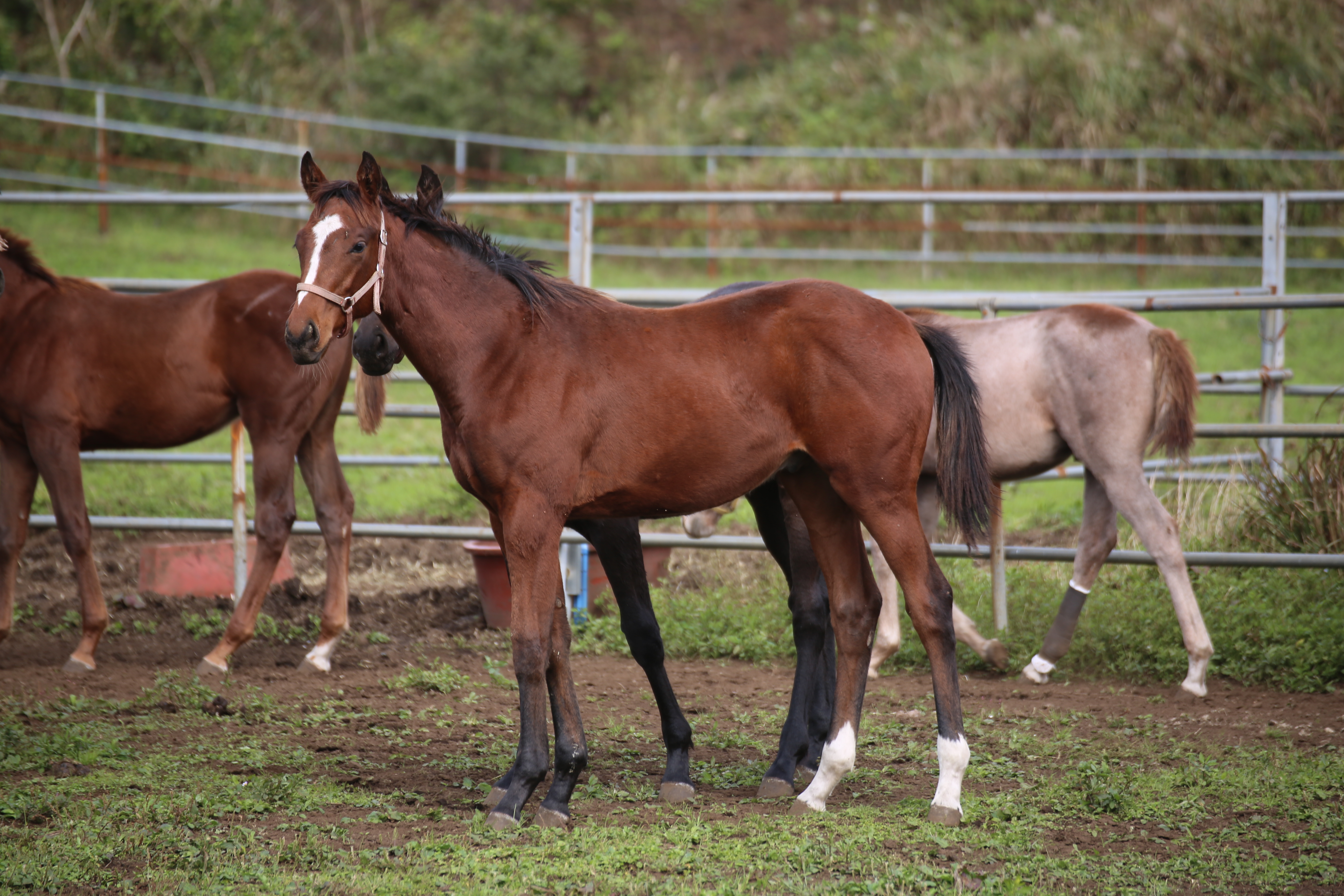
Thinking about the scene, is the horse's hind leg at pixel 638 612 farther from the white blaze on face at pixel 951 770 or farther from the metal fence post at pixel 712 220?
the metal fence post at pixel 712 220

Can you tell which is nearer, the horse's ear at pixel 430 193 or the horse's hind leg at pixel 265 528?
the horse's ear at pixel 430 193

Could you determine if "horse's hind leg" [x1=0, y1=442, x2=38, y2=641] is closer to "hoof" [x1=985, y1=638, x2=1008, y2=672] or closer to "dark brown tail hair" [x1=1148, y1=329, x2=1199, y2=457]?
"hoof" [x1=985, y1=638, x2=1008, y2=672]

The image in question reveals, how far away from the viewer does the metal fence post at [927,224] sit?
12.9 metres

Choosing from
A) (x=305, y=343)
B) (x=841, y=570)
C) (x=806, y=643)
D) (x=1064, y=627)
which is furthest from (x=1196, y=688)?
(x=305, y=343)

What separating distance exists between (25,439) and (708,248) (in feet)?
29.3

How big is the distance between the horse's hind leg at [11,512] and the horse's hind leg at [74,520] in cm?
21

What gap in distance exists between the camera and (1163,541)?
5.29 meters

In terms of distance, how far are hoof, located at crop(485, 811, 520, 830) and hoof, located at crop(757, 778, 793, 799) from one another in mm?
855

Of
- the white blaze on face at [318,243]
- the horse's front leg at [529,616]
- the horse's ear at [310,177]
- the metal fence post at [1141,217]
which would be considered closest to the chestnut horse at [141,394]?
the horse's ear at [310,177]

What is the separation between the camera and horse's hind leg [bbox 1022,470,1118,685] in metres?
5.51

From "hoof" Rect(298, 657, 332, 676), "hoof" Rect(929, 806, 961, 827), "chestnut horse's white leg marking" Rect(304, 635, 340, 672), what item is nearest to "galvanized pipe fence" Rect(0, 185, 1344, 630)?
"chestnut horse's white leg marking" Rect(304, 635, 340, 672)

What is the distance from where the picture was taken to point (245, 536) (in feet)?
21.1

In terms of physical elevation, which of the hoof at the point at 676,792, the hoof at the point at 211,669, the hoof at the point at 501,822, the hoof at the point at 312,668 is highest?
the hoof at the point at 501,822

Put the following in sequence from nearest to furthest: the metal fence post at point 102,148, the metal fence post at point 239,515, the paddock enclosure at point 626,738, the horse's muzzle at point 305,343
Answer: the paddock enclosure at point 626,738 < the horse's muzzle at point 305,343 < the metal fence post at point 239,515 < the metal fence post at point 102,148
